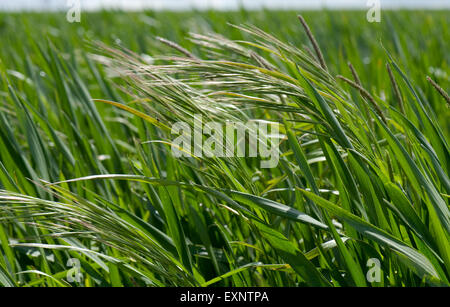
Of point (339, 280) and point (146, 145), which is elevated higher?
Result: point (146, 145)

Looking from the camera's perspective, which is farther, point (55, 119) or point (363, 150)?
point (55, 119)

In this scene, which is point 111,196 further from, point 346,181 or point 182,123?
point 346,181

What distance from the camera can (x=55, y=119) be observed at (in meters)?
1.59

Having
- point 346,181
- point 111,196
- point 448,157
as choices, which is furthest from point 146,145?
point 448,157

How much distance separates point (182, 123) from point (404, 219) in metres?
0.34

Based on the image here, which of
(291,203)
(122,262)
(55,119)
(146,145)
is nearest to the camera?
(122,262)

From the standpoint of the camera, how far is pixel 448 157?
0.83 meters

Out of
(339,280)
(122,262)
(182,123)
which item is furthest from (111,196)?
(339,280)

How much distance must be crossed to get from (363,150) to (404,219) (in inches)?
4.4
